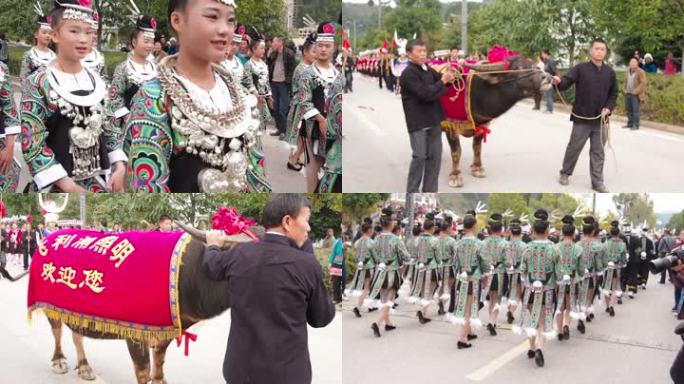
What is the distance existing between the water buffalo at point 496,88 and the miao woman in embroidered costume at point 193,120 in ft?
15.7

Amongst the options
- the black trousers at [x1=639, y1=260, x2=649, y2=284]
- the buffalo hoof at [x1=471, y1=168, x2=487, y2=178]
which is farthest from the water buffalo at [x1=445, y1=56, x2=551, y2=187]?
the black trousers at [x1=639, y1=260, x2=649, y2=284]

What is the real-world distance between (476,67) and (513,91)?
49 centimetres

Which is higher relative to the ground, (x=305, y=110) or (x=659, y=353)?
(x=305, y=110)

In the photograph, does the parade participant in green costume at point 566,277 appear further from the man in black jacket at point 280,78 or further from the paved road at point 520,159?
the man in black jacket at point 280,78

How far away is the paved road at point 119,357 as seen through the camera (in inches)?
222

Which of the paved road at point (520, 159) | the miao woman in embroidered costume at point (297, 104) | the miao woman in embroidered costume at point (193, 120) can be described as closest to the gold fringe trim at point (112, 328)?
the miao woman in embroidered costume at point (193, 120)

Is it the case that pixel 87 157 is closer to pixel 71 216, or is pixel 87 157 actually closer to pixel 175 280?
pixel 175 280

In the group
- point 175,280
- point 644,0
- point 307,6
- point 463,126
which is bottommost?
point 175,280

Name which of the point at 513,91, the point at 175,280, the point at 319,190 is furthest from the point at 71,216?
the point at 513,91

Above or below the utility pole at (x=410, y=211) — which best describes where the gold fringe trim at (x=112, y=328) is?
above

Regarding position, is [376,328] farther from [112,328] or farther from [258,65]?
[112,328]

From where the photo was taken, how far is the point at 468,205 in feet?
27.9

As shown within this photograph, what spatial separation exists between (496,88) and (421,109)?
64.9 inches

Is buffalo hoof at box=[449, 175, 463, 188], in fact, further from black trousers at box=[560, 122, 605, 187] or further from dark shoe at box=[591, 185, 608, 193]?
dark shoe at box=[591, 185, 608, 193]
